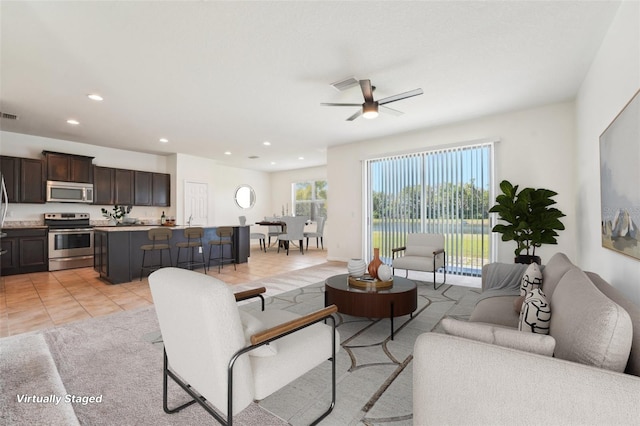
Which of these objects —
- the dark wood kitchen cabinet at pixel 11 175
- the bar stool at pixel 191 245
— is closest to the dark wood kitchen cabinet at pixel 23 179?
the dark wood kitchen cabinet at pixel 11 175

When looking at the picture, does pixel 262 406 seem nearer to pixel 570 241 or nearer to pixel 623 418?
pixel 623 418

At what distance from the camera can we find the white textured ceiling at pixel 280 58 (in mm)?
2350

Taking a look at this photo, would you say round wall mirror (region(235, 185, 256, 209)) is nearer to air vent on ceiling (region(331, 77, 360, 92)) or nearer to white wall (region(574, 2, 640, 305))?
air vent on ceiling (region(331, 77, 360, 92))

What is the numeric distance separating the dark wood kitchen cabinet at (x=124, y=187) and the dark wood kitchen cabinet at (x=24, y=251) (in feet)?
5.12

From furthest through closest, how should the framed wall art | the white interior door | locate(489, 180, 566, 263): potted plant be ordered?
the white interior door → locate(489, 180, 566, 263): potted plant → the framed wall art

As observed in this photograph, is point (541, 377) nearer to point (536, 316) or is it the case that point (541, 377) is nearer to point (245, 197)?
point (536, 316)

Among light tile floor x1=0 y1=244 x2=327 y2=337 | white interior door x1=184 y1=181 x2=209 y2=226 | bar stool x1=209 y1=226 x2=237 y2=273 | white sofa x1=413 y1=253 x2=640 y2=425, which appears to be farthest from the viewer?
white interior door x1=184 y1=181 x2=209 y2=226

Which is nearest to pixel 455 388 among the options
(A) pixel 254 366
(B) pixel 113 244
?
(A) pixel 254 366

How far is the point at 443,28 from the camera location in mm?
2539

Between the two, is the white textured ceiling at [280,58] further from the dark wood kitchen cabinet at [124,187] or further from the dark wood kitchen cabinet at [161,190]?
the dark wood kitchen cabinet at [161,190]

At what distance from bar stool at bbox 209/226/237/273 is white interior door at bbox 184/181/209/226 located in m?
1.95

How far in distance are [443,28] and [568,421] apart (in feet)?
9.29

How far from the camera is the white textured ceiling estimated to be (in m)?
2.35

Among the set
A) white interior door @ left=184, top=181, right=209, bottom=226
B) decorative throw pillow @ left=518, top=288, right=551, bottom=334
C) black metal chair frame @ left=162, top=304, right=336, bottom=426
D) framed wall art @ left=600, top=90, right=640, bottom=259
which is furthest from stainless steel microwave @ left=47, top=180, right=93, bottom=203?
framed wall art @ left=600, top=90, right=640, bottom=259
